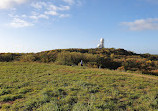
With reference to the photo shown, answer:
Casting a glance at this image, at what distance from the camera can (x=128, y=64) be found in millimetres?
20547

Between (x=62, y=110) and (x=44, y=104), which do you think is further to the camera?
(x=44, y=104)

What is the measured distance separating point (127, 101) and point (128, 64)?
1679cm

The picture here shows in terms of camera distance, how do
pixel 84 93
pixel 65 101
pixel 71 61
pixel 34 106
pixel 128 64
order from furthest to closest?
pixel 128 64 < pixel 71 61 < pixel 84 93 < pixel 65 101 < pixel 34 106

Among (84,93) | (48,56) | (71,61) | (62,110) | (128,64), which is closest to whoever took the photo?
(62,110)

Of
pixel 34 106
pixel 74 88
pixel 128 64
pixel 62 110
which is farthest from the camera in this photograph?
pixel 128 64

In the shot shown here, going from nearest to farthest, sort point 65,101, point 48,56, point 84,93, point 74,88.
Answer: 1. point 65,101
2. point 84,93
3. point 74,88
4. point 48,56

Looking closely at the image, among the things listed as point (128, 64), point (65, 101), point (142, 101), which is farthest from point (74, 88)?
point (128, 64)

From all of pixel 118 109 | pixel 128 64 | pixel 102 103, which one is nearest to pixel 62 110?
pixel 102 103

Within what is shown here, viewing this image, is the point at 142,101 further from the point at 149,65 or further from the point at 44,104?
the point at 149,65

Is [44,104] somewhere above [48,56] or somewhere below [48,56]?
below

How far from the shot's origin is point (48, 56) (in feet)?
72.9

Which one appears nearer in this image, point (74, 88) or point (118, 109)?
point (118, 109)

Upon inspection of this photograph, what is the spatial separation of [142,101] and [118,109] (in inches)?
49.6

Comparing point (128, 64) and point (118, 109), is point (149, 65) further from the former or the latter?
point (118, 109)
